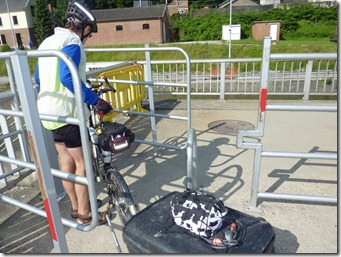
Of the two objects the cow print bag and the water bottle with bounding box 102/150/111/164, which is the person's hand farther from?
the cow print bag

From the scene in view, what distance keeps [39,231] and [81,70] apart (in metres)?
1.52

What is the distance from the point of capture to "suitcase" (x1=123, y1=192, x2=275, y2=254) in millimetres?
1531

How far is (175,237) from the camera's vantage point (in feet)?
5.28

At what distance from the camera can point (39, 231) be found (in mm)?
2463

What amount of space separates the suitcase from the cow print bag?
5cm

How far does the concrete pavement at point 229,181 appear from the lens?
232 centimetres

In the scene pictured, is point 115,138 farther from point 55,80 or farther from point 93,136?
point 55,80

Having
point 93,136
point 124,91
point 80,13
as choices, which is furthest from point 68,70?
point 124,91

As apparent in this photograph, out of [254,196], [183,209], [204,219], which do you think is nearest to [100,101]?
[183,209]

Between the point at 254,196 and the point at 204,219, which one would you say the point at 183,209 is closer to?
the point at 204,219

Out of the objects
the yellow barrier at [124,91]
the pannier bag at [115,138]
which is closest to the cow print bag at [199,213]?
the pannier bag at [115,138]

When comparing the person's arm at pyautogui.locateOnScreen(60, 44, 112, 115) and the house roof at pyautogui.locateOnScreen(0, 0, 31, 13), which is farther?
the house roof at pyautogui.locateOnScreen(0, 0, 31, 13)

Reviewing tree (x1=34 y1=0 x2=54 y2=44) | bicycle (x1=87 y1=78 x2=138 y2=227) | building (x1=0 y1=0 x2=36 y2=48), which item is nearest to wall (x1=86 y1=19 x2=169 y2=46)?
tree (x1=34 y1=0 x2=54 y2=44)

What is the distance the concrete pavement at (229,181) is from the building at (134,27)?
31.0 metres
